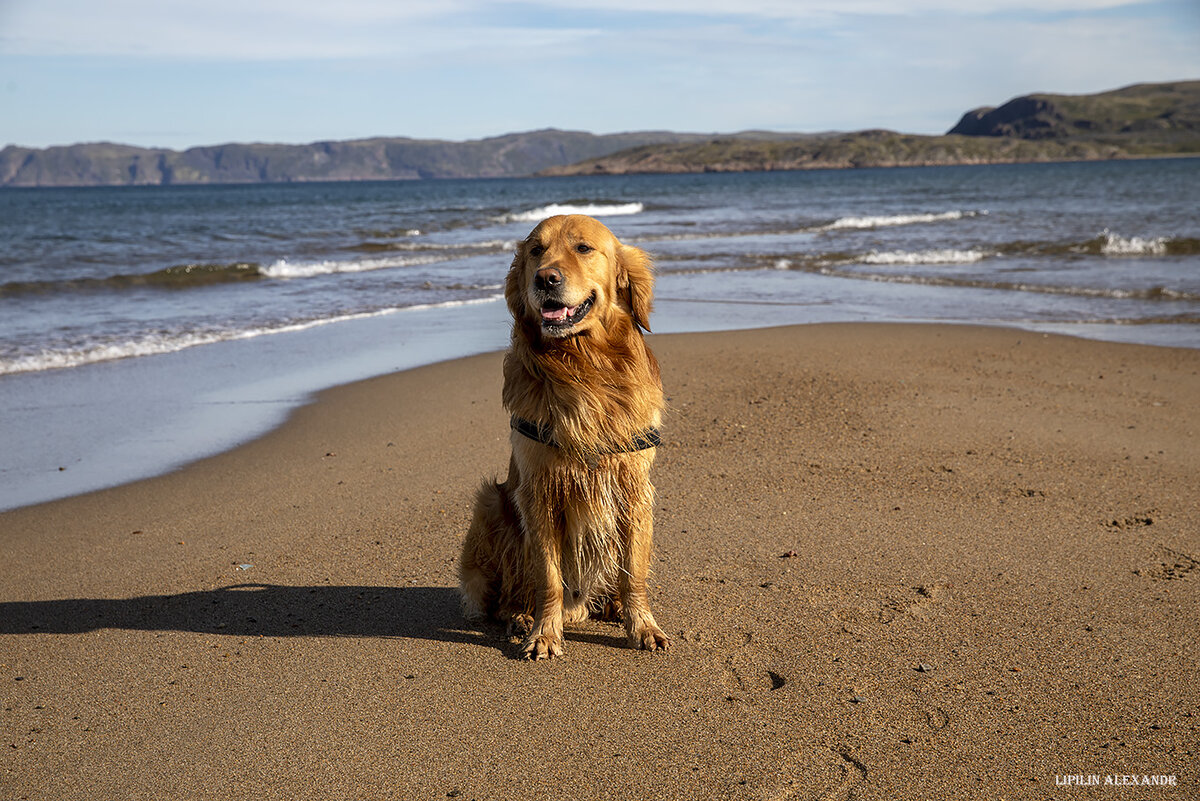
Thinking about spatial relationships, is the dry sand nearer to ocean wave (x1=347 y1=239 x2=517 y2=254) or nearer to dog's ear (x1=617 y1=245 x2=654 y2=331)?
dog's ear (x1=617 y1=245 x2=654 y2=331)

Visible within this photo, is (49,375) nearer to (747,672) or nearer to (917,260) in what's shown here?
(747,672)

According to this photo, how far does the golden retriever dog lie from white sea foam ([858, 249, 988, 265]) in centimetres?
1611

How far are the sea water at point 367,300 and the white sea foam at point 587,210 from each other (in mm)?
9953

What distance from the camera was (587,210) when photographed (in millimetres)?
49688

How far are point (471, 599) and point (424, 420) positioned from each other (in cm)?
346

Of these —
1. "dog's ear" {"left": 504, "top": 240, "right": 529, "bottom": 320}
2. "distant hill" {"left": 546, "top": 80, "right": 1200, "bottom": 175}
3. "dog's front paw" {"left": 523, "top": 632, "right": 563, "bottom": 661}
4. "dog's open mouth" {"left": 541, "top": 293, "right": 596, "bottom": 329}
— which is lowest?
"dog's front paw" {"left": 523, "top": 632, "right": 563, "bottom": 661}

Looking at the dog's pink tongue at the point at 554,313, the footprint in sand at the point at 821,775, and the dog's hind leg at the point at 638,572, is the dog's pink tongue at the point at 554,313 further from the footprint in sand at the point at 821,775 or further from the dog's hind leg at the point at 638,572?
the footprint in sand at the point at 821,775

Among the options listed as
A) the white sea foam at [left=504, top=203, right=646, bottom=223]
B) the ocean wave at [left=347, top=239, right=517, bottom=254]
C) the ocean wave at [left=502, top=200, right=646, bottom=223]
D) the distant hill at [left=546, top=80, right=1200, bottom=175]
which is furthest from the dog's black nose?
the distant hill at [left=546, top=80, right=1200, bottom=175]

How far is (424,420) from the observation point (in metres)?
7.11

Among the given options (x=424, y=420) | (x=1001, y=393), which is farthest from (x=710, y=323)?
(x=424, y=420)

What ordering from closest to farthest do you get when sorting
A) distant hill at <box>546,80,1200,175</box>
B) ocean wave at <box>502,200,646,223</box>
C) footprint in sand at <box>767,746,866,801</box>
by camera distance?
footprint in sand at <box>767,746,866,801</box> → ocean wave at <box>502,200,646,223</box> → distant hill at <box>546,80,1200,175</box>

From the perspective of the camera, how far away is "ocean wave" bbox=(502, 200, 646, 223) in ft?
132

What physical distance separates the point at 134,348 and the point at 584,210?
38123 millimetres

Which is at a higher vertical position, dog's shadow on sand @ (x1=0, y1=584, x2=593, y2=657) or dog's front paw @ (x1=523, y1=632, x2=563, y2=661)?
dog's front paw @ (x1=523, y1=632, x2=563, y2=661)
